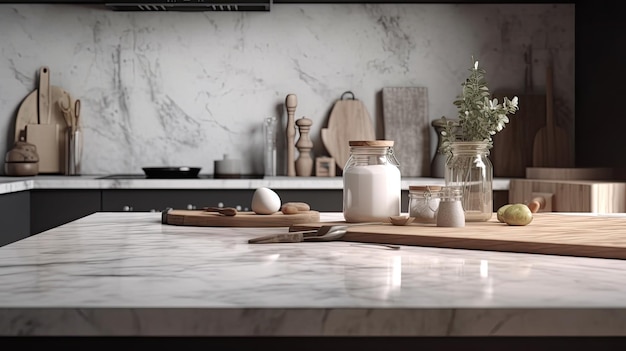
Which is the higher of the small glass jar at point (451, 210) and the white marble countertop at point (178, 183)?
the white marble countertop at point (178, 183)

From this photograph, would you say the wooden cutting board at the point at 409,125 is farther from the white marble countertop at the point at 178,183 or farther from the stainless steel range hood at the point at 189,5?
the stainless steel range hood at the point at 189,5

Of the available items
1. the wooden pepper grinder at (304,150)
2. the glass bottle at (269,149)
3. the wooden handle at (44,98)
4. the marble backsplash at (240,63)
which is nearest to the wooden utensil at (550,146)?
the marble backsplash at (240,63)

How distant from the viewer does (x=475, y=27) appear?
14.7 feet

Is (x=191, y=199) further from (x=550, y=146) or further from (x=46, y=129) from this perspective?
(x=550, y=146)

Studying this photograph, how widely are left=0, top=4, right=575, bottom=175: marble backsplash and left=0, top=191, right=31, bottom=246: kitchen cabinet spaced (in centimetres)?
75

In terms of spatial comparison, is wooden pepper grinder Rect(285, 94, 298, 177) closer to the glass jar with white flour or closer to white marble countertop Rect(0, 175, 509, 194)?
white marble countertop Rect(0, 175, 509, 194)

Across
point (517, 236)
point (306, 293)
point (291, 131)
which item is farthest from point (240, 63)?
point (306, 293)

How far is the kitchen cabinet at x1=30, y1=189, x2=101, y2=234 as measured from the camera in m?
3.75

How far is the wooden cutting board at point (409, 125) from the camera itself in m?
4.39

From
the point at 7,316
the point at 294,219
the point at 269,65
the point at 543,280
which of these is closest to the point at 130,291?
the point at 7,316

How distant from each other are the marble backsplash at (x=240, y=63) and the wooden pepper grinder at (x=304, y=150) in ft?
0.56

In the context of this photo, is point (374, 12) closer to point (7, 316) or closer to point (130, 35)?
point (130, 35)

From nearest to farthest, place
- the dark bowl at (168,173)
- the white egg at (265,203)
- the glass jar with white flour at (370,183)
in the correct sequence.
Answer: the glass jar with white flour at (370,183), the white egg at (265,203), the dark bowl at (168,173)
